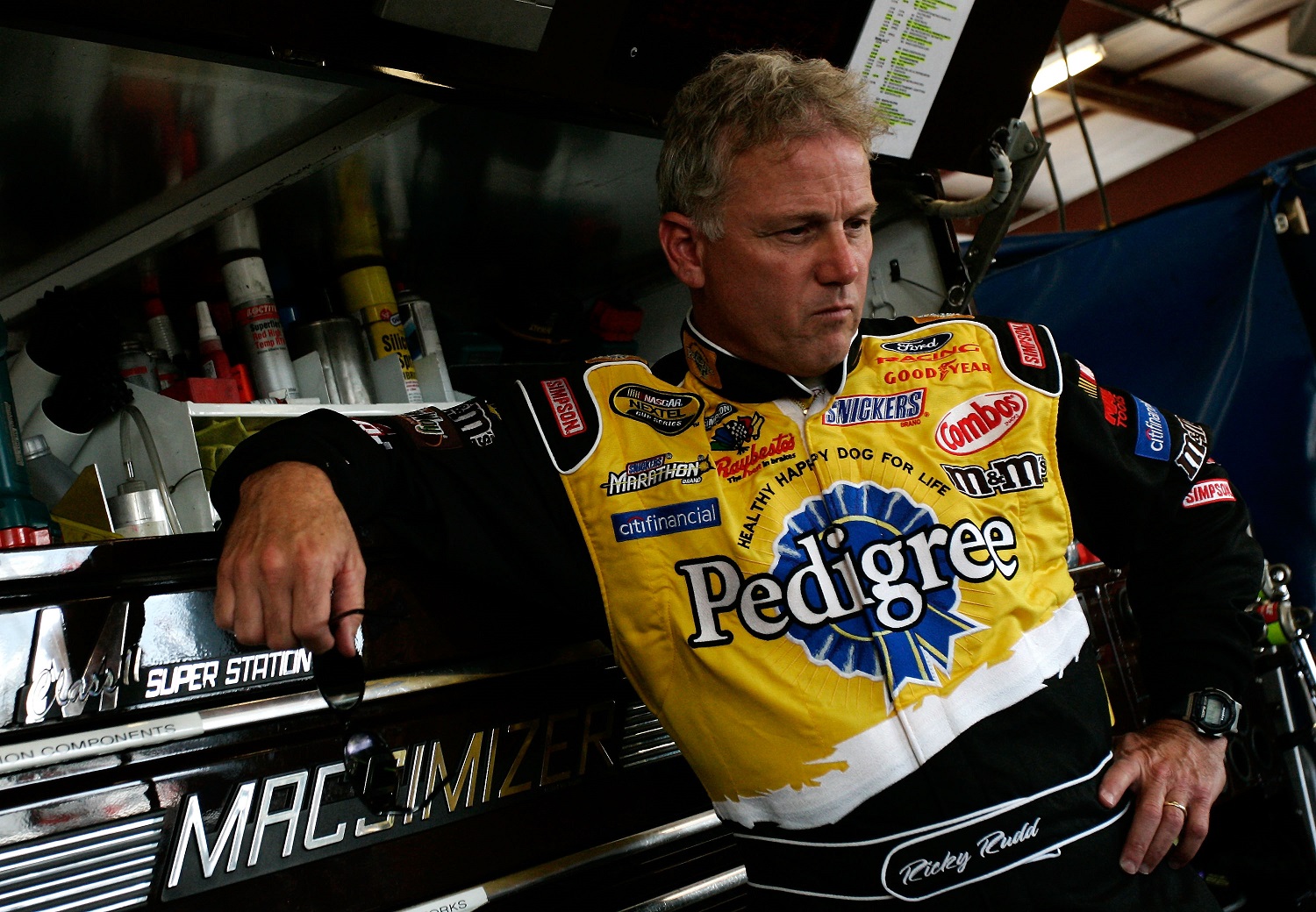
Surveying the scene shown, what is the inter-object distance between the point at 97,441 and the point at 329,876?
955 mm

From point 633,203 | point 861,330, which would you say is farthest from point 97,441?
point 861,330

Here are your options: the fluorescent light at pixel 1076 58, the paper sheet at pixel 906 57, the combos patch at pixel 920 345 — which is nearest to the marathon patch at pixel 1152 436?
the combos patch at pixel 920 345

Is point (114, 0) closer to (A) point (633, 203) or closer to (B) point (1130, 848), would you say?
(A) point (633, 203)

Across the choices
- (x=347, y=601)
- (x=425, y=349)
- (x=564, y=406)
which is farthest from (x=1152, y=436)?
(x=425, y=349)

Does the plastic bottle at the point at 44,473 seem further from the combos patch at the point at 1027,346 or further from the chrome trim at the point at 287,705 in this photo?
the combos patch at the point at 1027,346

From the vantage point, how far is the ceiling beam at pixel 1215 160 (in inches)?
392

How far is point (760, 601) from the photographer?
129 cm

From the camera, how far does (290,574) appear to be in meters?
1.00

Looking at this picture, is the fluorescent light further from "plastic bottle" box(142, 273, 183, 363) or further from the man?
"plastic bottle" box(142, 273, 183, 363)

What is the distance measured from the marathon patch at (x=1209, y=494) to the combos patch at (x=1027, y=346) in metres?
0.28

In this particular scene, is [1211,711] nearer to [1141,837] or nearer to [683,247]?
[1141,837]

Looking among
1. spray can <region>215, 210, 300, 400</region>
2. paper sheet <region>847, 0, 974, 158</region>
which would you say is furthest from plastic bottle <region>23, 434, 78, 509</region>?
paper sheet <region>847, 0, 974, 158</region>

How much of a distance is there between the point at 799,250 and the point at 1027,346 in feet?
1.18

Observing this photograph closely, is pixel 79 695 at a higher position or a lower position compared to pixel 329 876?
higher
